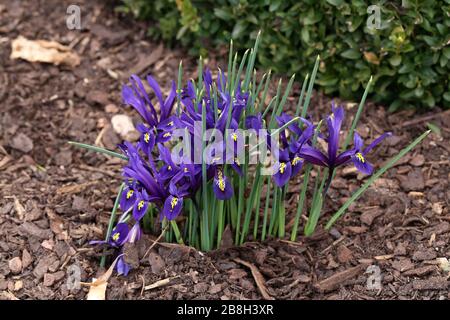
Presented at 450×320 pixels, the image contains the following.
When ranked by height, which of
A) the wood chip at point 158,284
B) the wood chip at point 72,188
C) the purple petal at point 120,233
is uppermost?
the wood chip at point 72,188

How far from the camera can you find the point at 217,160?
3232mm

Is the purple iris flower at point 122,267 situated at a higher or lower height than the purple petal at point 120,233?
lower

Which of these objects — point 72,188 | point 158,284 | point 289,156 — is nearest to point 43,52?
point 72,188

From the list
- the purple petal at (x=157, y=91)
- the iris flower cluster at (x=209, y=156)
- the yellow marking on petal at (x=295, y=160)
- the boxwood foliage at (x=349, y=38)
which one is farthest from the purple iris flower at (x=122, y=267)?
the boxwood foliage at (x=349, y=38)

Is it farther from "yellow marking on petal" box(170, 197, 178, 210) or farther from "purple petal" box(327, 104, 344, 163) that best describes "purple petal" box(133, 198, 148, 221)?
"purple petal" box(327, 104, 344, 163)

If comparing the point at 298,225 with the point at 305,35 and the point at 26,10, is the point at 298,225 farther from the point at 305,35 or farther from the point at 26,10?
the point at 26,10

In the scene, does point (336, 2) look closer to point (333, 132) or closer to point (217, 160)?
point (333, 132)

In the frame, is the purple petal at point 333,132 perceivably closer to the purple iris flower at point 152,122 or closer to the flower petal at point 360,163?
the flower petal at point 360,163

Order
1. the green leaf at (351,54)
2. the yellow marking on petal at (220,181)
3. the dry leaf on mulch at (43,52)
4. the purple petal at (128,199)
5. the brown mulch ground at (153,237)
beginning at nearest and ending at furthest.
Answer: the yellow marking on petal at (220,181)
the purple petal at (128,199)
the brown mulch ground at (153,237)
the green leaf at (351,54)
the dry leaf on mulch at (43,52)

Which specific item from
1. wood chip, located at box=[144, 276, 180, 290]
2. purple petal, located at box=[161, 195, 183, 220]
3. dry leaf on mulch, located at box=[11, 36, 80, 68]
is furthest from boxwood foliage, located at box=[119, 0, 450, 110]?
wood chip, located at box=[144, 276, 180, 290]

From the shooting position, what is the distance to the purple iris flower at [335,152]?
11.0 feet

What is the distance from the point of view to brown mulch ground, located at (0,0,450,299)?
3.53m

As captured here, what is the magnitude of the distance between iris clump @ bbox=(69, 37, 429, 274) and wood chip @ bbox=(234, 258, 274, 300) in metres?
0.14

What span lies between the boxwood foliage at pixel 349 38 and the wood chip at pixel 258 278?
4.80ft
